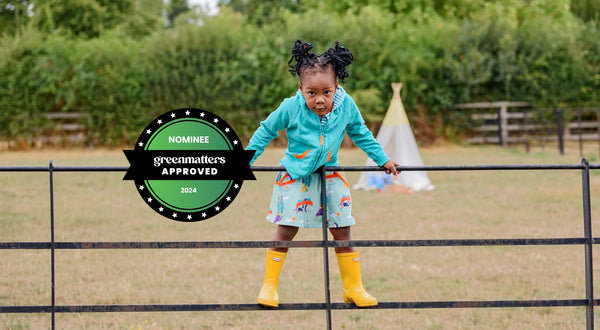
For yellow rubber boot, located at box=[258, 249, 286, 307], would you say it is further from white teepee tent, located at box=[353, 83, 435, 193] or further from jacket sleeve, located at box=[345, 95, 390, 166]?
white teepee tent, located at box=[353, 83, 435, 193]

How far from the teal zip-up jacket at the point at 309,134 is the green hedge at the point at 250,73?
1678 cm

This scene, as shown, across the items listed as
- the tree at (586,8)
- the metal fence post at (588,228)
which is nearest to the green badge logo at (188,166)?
the metal fence post at (588,228)

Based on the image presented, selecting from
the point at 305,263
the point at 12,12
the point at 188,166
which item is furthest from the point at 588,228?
the point at 12,12

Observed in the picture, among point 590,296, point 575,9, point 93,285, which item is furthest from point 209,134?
point 575,9

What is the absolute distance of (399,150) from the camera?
12320mm

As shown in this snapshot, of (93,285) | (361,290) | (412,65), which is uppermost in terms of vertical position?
(412,65)

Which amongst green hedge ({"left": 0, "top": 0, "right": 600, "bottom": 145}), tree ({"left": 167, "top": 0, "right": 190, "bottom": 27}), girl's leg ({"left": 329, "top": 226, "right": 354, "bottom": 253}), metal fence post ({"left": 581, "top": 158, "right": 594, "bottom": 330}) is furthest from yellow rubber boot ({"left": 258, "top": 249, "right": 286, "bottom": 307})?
tree ({"left": 167, "top": 0, "right": 190, "bottom": 27})

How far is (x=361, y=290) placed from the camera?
351cm

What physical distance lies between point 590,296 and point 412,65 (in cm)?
1760

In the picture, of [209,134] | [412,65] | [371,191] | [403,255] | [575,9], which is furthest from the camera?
[575,9]

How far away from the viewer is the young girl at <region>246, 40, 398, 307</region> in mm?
3430

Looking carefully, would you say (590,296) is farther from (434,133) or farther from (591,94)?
(591,94)

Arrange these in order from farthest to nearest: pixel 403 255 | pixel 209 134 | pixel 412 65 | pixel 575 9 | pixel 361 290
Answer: pixel 575 9
pixel 412 65
pixel 403 255
pixel 361 290
pixel 209 134

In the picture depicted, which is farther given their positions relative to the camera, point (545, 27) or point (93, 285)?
point (545, 27)
